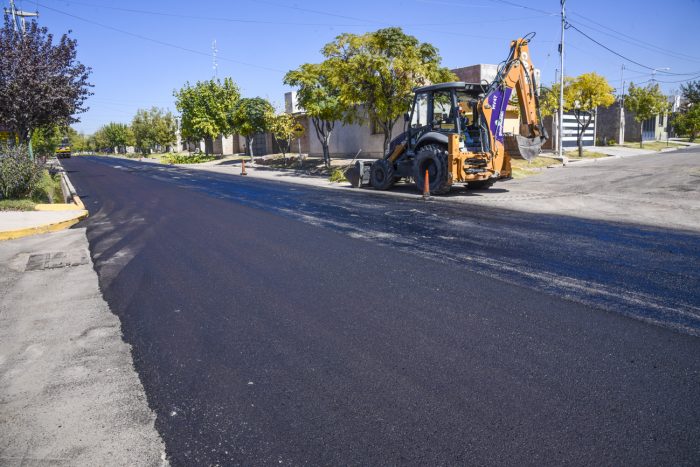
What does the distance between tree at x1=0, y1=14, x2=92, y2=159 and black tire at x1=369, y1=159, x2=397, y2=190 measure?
14.1 m

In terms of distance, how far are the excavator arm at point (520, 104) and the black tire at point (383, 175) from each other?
3845 millimetres

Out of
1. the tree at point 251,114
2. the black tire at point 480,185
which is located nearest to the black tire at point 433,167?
the black tire at point 480,185

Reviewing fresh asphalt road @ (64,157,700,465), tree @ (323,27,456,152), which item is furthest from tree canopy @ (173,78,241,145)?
fresh asphalt road @ (64,157,700,465)

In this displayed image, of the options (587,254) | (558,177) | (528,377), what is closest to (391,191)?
(558,177)

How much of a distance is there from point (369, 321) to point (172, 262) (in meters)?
3.90

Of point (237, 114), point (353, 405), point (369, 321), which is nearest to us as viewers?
point (353, 405)

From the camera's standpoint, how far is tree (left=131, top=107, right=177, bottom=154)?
238 ft

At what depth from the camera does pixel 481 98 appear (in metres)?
14.2

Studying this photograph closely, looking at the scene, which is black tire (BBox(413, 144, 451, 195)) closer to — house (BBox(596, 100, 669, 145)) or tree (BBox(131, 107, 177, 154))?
house (BBox(596, 100, 669, 145))

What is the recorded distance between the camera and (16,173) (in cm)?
1446

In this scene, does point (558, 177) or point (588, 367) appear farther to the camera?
point (558, 177)

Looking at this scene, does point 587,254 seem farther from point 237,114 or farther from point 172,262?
point 237,114

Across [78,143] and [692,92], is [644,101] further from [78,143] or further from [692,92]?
[78,143]

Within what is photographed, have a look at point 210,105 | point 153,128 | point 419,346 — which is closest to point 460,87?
point 419,346
